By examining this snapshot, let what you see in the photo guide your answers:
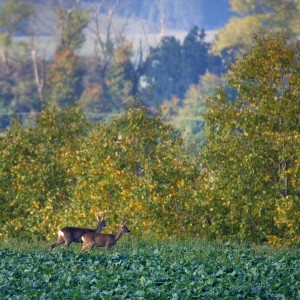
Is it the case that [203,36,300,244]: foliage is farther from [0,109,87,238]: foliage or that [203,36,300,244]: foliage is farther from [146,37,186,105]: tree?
[146,37,186,105]: tree

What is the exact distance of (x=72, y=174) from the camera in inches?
1668

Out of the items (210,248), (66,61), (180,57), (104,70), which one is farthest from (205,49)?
(210,248)

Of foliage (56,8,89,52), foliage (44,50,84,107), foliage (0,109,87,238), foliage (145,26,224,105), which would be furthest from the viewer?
foliage (56,8,89,52)

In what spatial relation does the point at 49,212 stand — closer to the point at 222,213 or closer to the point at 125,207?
the point at 125,207

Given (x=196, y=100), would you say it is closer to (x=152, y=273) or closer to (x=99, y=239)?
(x=99, y=239)

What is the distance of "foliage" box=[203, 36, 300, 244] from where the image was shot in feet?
109

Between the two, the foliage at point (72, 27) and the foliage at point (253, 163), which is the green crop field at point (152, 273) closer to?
the foliage at point (253, 163)

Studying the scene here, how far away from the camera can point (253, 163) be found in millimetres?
33375

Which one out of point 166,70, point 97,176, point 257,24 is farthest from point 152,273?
point 166,70

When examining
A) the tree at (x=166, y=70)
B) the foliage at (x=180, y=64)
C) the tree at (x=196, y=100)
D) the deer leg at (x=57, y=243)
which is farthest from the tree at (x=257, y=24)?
the deer leg at (x=57, y=243)

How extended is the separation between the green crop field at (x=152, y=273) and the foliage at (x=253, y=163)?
8.19m

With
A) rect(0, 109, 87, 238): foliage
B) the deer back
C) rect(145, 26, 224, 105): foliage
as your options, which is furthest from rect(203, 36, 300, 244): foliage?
rect(145, 26, 224, 105): foliage

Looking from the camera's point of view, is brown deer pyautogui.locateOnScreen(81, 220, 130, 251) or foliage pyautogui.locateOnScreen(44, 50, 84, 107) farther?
foliage pyautogui.locateOnScreen(44, 50, 84, 107)

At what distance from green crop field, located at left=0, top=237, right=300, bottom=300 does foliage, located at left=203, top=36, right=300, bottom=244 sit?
819 centimetres
